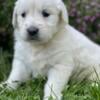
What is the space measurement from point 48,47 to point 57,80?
530mm

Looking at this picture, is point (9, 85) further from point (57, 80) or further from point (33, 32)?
point (33, 32)

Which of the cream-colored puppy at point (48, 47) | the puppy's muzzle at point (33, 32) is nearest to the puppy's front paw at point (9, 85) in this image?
the cream-colored puppy at point (48, 47)

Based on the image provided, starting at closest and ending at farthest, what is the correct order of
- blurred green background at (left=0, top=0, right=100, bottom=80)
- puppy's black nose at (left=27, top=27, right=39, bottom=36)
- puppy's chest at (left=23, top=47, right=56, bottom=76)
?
puppy's black nose at (left=27, top=27, right=39, bottom=36) < puppy's chest at (left=23, top=47, right=56, bottom=76) < blurred green background at (left=0, top=0, right=100, bottom=80)

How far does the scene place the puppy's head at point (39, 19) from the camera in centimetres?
609

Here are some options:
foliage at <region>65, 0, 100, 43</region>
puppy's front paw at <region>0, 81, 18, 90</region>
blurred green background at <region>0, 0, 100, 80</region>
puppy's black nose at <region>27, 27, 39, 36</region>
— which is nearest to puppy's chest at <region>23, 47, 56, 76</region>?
puppy's front paw at <region>0, 81, 18, 90</region>

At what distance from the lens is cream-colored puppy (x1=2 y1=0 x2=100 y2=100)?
20.2 feet

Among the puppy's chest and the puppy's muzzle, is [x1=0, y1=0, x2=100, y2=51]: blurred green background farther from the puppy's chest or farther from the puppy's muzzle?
the puppy's muzzle

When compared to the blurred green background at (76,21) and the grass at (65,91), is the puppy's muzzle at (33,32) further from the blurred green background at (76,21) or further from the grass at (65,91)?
the blurred green background at (76,21)

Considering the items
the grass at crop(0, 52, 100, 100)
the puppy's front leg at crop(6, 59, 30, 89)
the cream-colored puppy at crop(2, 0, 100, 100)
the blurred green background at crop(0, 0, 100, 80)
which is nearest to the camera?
the grass at crop(0, 52, 100, 100)

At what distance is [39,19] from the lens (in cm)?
618

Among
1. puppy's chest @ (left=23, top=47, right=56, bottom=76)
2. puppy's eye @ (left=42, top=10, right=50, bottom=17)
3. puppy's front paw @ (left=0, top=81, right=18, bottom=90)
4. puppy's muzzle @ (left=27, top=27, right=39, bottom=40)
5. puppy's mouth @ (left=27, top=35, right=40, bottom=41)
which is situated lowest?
puppy's front paw @ (left=0, top=81, right=18, bottom=90)

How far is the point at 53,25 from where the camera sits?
629cm

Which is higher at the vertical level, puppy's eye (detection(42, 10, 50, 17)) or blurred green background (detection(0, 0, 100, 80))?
puppy's eye (detection(42, 10, 50, 17))

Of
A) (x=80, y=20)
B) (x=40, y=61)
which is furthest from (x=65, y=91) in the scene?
(x=80, y=20)
